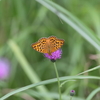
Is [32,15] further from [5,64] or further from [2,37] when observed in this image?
[5,64]

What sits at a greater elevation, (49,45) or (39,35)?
(39,35)

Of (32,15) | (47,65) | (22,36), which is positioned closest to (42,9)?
(32,15)

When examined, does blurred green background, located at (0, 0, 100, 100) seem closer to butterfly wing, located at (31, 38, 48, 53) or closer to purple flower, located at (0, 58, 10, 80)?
purple flower, located at (0, 58, 10, 80)

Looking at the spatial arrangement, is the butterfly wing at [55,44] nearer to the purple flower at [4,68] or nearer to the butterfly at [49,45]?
the butterfly at [49,45]

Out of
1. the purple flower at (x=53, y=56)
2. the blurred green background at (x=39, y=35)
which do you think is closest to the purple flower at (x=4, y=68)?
the blurred green background at (x=39, y=35)

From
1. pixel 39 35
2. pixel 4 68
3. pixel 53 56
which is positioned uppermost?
pixel 39 35

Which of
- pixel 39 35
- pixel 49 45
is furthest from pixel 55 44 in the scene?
pixel 39 35

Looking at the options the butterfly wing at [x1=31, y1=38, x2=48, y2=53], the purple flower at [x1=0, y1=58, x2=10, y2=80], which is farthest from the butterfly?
the purple flower at [x1=0, y1=58, x2=10, y2=80]

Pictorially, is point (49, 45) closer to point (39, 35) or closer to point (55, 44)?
point (55, 44)
